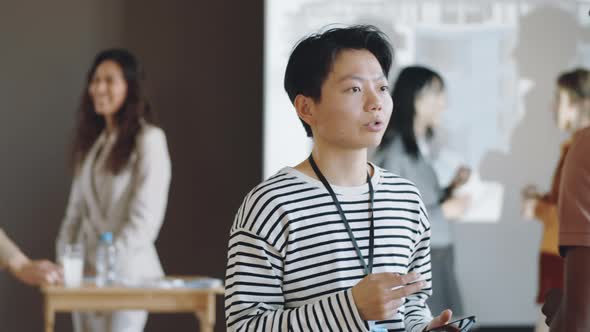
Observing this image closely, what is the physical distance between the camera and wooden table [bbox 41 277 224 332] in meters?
3.79

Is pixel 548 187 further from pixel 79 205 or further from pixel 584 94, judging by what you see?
pixel 79 205

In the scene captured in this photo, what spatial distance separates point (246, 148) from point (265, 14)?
798 mm

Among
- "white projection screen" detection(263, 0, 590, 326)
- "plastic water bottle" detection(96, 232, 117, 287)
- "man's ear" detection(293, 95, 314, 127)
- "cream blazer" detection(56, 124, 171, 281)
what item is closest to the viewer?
"man's ear" detection(293, 95, 314, 127)

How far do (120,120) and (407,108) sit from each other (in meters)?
1.23

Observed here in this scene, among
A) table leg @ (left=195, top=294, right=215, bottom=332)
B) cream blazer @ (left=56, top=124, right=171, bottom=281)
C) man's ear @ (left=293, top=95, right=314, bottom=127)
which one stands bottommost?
table leg @ (left=195, top=294, right=215, bottom=332)

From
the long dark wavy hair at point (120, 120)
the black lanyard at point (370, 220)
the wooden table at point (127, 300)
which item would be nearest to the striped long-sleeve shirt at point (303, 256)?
the black lanyard at point (370, 220)

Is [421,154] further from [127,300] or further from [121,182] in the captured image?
[127,300]

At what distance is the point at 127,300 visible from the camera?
3861 millimetres

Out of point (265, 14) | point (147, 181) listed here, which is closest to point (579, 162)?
point (147, 181)

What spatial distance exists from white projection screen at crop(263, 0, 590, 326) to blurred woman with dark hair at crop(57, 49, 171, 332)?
1.83 metres

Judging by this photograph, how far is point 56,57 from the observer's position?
571cm

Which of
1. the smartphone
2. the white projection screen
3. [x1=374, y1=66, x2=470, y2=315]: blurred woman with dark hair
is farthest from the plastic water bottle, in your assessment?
the smartphone

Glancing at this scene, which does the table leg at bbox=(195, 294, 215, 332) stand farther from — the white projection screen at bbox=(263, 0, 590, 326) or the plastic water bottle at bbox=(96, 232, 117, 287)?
the white projection screen at bbox=(263, 0, 590, 326)

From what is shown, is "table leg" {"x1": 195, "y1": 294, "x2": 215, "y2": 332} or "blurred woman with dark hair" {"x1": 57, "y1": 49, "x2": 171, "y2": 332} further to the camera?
"blurred woman with dark hair" {"x1": 57, "y1": 49, "x2": 171, "y2": 332}
